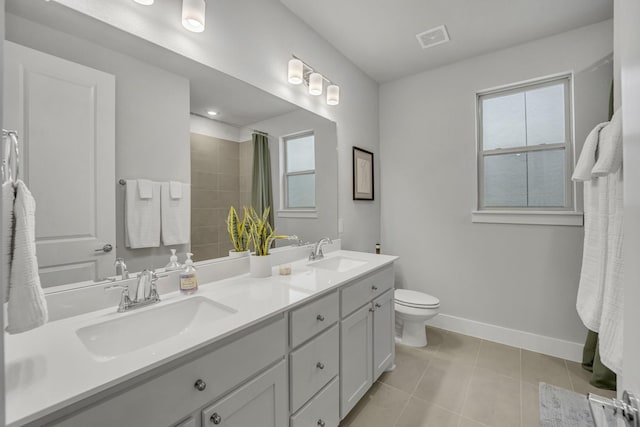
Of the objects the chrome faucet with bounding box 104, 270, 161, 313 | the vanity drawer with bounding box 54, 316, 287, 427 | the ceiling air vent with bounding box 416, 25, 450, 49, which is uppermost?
the ceiling air vent with bounding box 416, 25, 450, 49

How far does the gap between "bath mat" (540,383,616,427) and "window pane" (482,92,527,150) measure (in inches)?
75.2

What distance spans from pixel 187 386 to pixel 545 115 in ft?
10.2

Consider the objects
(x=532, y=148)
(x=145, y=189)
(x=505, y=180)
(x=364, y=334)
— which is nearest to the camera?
(x=145, y=189)

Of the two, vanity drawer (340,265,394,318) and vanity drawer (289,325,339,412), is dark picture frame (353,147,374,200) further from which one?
vanity drawer (289,325,339,412)

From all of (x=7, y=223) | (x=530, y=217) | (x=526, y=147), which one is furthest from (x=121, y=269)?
(x=526, y=147)

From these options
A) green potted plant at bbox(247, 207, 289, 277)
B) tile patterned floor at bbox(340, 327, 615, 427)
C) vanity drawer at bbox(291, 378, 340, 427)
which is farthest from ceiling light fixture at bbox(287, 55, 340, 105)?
tile patterned floor at bbox(340, 327, 615, 427)

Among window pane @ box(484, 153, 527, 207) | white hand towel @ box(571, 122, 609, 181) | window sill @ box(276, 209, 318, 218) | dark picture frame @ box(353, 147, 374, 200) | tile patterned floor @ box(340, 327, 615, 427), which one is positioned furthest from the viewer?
dark picture frame @ box(353, 147, 374, 200)

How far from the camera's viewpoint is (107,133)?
1094 millimetres

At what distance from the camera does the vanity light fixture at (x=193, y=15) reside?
1261 mm

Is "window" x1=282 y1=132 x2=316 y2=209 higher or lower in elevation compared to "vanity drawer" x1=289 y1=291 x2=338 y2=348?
higher

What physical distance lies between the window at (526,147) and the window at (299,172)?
1651 millimetres

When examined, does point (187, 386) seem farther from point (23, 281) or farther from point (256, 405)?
point (23, 281)

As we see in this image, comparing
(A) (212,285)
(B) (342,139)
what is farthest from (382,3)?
(A) (212,285)

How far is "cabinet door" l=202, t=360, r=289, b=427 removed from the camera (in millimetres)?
891
